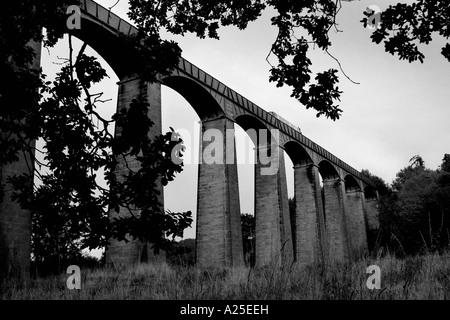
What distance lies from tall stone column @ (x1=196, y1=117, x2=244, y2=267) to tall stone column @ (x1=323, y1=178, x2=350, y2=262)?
672 inches

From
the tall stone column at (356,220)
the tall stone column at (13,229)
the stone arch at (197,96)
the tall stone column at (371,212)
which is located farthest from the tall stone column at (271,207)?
the tall stone column at (371,212)

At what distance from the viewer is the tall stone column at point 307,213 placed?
31.6 meters

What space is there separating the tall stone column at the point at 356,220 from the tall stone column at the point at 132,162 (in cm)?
2760

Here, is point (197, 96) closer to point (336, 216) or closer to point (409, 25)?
point (409, 25)

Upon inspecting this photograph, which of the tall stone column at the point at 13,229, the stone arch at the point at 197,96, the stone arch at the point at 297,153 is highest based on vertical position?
the stone arch at the point at 197,96

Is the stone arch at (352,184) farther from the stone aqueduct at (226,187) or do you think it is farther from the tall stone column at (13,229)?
the tall stone column at (13,229)

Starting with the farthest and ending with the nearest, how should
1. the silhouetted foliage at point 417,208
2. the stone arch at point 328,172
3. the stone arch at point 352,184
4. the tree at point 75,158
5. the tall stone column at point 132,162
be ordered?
the stone arch at point 352,184 → the stone arch at point 328,172 → the silhouetted foliage at point 417,208 → the tall stone column at point 132,162 → the tree at point 75,158

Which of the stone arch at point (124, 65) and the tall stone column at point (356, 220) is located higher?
the stone arch at point (124, 65)

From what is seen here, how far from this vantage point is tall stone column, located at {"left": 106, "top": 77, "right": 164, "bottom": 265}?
1655 centimetres

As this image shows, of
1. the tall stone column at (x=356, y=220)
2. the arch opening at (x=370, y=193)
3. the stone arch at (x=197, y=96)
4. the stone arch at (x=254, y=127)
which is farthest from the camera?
the arch opening at (x=370, y=193)

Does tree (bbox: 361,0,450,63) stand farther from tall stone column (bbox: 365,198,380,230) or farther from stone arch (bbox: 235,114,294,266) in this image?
tall stone column (bbox: 365,198,380,230)
